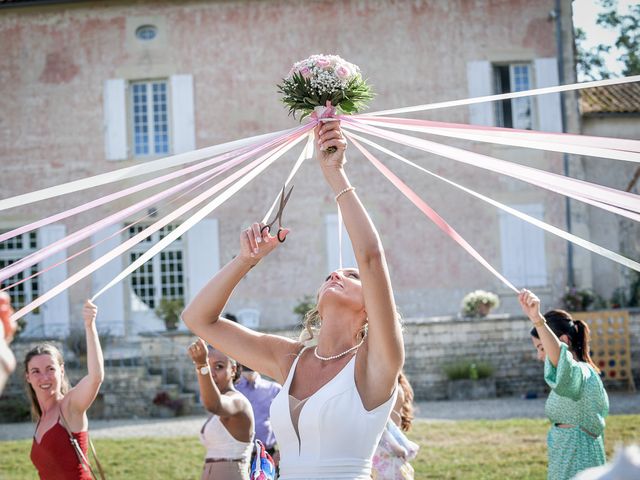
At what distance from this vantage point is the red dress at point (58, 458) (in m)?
4.67

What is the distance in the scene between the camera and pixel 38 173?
60.4 feet

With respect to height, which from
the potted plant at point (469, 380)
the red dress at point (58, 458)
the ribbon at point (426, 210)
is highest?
the ribbon at point (426, 210)

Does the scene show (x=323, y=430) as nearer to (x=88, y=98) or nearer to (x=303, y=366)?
(x=303, y=366)

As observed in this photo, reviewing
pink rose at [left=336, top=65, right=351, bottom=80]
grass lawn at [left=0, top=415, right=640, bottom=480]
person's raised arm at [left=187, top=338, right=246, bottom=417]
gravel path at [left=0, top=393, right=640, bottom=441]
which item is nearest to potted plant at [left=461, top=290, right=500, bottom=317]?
gravel path at [left=0, top=393, right=640, bottom=441]

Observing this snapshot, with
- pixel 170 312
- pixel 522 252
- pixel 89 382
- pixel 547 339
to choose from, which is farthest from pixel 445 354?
pixel 89 382

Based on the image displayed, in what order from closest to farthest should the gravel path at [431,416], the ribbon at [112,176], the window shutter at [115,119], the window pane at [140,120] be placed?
1. the ribbon at [112,176]
2. the gravel path at [431,416]
3. the window shutter at [115,119]
4. the window pane at [140,120]

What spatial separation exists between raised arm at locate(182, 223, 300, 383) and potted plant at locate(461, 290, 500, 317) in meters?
12.2

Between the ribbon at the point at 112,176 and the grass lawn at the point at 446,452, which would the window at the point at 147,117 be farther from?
the ribbon at the point at 112,176

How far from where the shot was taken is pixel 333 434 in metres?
3.25

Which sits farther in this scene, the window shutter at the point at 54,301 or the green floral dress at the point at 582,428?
the window shutter at the point at 54,301

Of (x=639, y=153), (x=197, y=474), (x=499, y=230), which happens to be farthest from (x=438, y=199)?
(x=639, y=153)

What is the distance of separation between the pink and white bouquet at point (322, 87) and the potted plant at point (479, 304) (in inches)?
486

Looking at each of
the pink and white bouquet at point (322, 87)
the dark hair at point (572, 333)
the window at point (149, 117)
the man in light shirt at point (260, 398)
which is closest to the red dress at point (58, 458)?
the man in light shirt at point (260, 398)

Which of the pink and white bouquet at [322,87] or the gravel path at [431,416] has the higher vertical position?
the pink and white bouquet at [322,87]
